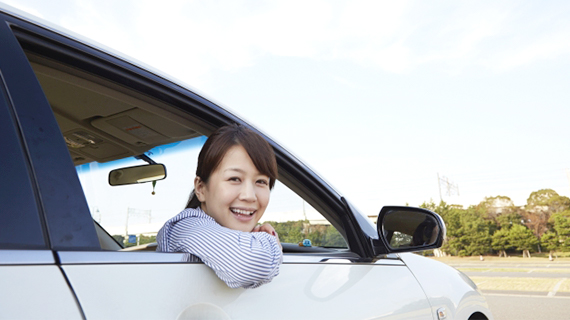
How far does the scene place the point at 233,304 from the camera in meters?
1.12

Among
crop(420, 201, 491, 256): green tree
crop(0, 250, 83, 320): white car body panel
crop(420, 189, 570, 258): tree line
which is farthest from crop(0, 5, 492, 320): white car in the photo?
crop(420, 189, 570, 258): tree line

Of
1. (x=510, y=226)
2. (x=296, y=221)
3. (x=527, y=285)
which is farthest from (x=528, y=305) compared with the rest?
(x=510, y=226)

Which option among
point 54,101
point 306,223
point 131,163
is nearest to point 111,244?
point 131,163

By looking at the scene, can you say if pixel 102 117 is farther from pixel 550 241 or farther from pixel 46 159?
pixel 550 241

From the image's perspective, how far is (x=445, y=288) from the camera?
211cm

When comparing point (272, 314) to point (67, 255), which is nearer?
point (67, 255)

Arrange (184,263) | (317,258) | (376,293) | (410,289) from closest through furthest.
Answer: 1. (184,263)
2. (317,258)
3. (376,293)
4. (410,289)

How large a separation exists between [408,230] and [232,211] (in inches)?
30.7

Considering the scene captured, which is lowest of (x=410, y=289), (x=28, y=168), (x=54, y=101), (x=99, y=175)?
(x=410, y=289)

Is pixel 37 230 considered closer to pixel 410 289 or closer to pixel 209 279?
pixel 209 279

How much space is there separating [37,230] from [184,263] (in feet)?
1.09

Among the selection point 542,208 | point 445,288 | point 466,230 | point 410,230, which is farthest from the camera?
point 466,230

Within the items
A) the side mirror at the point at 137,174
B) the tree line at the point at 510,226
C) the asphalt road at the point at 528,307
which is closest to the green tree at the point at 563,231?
the tree line at the point at 510,226

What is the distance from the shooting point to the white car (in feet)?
2.84
